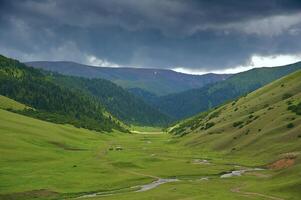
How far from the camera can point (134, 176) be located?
130 metres

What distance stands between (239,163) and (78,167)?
160 ft

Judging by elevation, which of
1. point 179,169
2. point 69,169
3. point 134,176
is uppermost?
point 179,169

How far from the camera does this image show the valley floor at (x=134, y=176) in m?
95.4

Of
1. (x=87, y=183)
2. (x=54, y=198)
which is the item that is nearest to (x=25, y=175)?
(x=87, y=183)

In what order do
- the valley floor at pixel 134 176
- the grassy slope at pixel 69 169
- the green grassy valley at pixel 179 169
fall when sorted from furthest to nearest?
the grassy slope at pixel 69 169 < the green grassy valley at pixel 179 169 < the valley floor at pixel 134 176

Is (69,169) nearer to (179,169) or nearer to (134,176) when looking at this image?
(134,176)

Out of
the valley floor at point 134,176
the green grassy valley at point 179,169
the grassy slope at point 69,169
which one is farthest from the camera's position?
the grassy slope at point 69,169

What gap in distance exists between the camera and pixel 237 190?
9675 cm

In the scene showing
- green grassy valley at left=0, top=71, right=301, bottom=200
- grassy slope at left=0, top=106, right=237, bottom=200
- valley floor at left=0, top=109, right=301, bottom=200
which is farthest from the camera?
grassy slope at left=0, top=106, right=237, bottom=200

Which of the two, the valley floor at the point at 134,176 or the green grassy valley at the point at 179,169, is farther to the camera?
the green grassy valley at the point at 179,169

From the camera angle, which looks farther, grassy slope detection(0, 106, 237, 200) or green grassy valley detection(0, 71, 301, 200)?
grassy slope detection(0, 106, 237, 200)

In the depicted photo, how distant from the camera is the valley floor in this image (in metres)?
95.4

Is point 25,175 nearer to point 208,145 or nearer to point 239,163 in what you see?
point 239,163

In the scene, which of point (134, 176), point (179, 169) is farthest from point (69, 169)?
point (179, 169)
